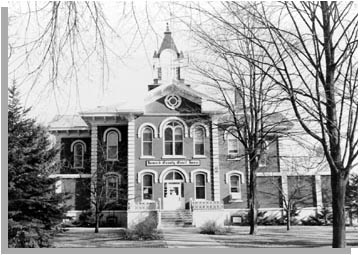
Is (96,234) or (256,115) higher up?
(256,115)

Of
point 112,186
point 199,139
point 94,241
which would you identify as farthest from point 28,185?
point 199,139

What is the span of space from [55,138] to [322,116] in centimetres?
400

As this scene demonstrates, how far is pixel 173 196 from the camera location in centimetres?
897

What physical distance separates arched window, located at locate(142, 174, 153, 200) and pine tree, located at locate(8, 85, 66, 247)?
3177mm

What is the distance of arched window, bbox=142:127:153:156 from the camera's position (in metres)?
9.37

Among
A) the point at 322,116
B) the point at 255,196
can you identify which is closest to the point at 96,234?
the point at 255,196

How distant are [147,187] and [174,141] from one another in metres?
1.18

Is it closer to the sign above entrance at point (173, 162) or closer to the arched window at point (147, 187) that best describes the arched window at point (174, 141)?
the sign above entrance at point (173, 162)

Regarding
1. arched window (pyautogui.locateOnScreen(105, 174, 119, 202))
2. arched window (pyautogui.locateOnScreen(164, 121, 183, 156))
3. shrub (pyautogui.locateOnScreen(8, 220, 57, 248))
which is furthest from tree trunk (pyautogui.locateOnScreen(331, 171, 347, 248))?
arched window (pyautogui.locateOnScreen(164, 121, 183, 156))

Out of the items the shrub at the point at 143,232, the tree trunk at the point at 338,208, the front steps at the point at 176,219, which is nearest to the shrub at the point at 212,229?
the front steps at the point at 176,219

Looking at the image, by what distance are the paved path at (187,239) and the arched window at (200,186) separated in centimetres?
258

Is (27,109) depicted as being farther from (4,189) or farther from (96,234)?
(96,234)

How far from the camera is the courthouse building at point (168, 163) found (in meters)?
6.30

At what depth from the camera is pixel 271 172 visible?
6.85 meters
